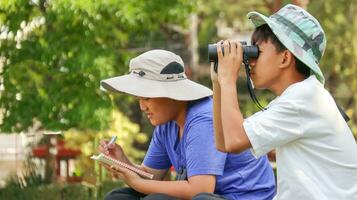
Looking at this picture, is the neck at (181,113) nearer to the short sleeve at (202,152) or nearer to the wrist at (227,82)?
the short sleeve at (202,152)

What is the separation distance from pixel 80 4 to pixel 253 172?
154 inches

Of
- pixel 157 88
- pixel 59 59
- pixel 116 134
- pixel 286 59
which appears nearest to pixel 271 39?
pixel 286 59

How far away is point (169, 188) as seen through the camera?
3611 millimetres

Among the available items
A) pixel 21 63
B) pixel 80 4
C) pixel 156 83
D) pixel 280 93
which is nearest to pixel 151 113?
pixel 156 83

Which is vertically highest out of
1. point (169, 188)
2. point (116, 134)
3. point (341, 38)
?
point (169, 188)

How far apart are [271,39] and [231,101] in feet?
0.88

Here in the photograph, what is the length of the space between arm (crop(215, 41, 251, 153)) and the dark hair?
0.34 feet

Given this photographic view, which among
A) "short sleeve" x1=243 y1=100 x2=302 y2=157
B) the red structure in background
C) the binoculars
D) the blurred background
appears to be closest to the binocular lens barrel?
the binoculars

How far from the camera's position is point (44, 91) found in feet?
26.1

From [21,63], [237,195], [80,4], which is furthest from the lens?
[21,63]

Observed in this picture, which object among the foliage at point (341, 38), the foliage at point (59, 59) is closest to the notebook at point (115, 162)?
the foliage at point (59, 59)

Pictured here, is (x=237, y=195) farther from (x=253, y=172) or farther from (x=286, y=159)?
(x=286, y=159)

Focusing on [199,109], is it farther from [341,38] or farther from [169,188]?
[341,38]

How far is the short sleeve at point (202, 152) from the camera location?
354cm
